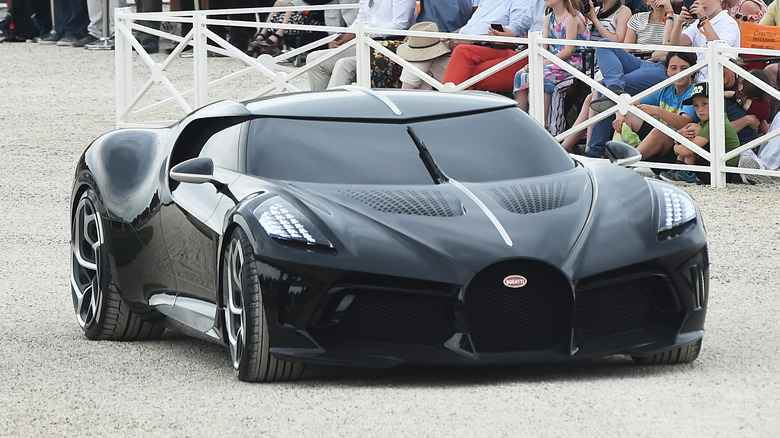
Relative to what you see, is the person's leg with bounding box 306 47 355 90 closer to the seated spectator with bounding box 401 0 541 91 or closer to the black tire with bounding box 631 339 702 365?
the seated spectator with bounding box 401 0 541 91

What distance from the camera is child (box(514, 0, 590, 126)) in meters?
13.7

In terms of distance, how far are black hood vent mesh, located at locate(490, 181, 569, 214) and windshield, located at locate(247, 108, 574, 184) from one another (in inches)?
9.0

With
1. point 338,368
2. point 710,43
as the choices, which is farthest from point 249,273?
point 710,43

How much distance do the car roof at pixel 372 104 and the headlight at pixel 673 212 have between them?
1.03m

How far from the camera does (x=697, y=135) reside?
12883 millimetres

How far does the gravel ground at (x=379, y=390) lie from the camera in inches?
208

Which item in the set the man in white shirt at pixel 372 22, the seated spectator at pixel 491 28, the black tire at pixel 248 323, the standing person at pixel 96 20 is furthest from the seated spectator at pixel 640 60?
the standing person at pixel 96 20

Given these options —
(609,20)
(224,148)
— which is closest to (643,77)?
(609,20)

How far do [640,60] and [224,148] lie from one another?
7.24 meters

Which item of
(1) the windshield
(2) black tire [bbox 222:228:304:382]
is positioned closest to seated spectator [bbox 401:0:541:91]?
(1) the windshield

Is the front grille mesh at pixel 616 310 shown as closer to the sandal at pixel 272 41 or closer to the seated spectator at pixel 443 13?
the seated spectator at pixel 443 13

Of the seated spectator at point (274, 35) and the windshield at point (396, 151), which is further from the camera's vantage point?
the seated spectator at point (274, 35)

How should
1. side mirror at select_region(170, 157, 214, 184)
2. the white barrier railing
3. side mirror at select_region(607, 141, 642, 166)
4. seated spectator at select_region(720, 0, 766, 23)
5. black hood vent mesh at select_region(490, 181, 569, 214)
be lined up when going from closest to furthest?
1. black hood vent mesh at select_region(490, 181, 569, 214)
2. side mirror at select_region(170, 157, 214, 184)
3. side mirror at select_region(607, 141, 642, 166)
4. the white barrier railing
5. seated spectator at select_region(720, 0, 766, 23)

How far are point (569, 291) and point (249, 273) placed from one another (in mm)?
1282
